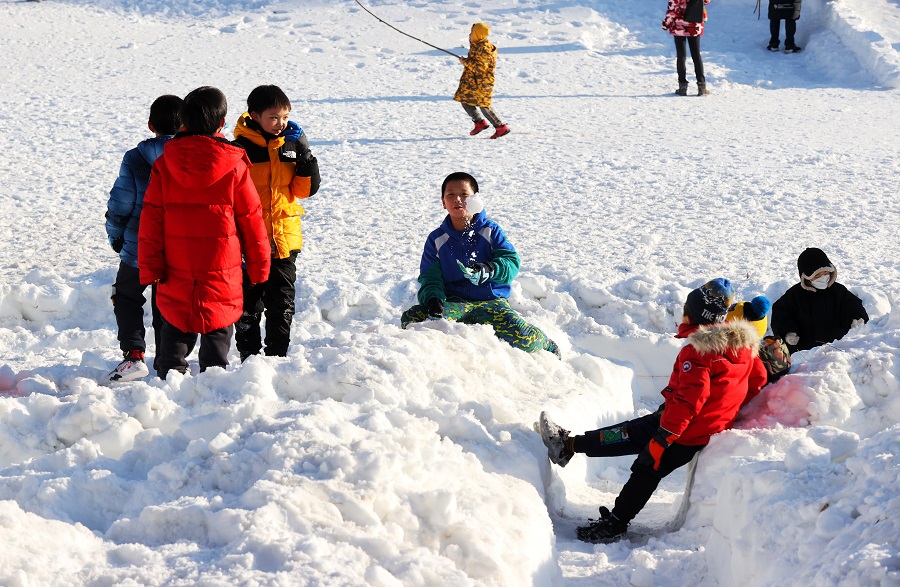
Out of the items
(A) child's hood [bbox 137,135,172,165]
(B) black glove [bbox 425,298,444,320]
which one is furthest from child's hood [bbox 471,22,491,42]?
(A) child's hood [bbox 137,135,172,165]

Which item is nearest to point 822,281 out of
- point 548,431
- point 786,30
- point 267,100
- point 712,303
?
point 712,303

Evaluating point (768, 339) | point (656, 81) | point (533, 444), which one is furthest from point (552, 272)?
point (656, 81)

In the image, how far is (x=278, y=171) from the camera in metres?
4.62

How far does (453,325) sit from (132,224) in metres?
1.67

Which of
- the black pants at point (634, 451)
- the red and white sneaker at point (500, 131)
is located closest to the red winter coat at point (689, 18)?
the red and white sneaker at point (500, 131)

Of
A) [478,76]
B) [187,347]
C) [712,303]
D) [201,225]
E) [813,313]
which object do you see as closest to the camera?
[201,225]

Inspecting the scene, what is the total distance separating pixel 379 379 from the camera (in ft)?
12.7

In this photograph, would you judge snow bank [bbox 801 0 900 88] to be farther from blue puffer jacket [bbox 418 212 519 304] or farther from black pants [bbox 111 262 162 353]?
black pants [bbox 111 262 162 353]

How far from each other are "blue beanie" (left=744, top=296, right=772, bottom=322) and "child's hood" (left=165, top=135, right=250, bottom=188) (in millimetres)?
2619

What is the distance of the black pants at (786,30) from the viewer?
13.9 metres

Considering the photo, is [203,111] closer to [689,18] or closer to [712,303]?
[712,303]

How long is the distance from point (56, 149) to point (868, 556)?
8.56 metres

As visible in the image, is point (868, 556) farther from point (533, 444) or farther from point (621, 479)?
point (621, 479)

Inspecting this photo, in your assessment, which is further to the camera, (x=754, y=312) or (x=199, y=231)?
(x=754, y=312)
